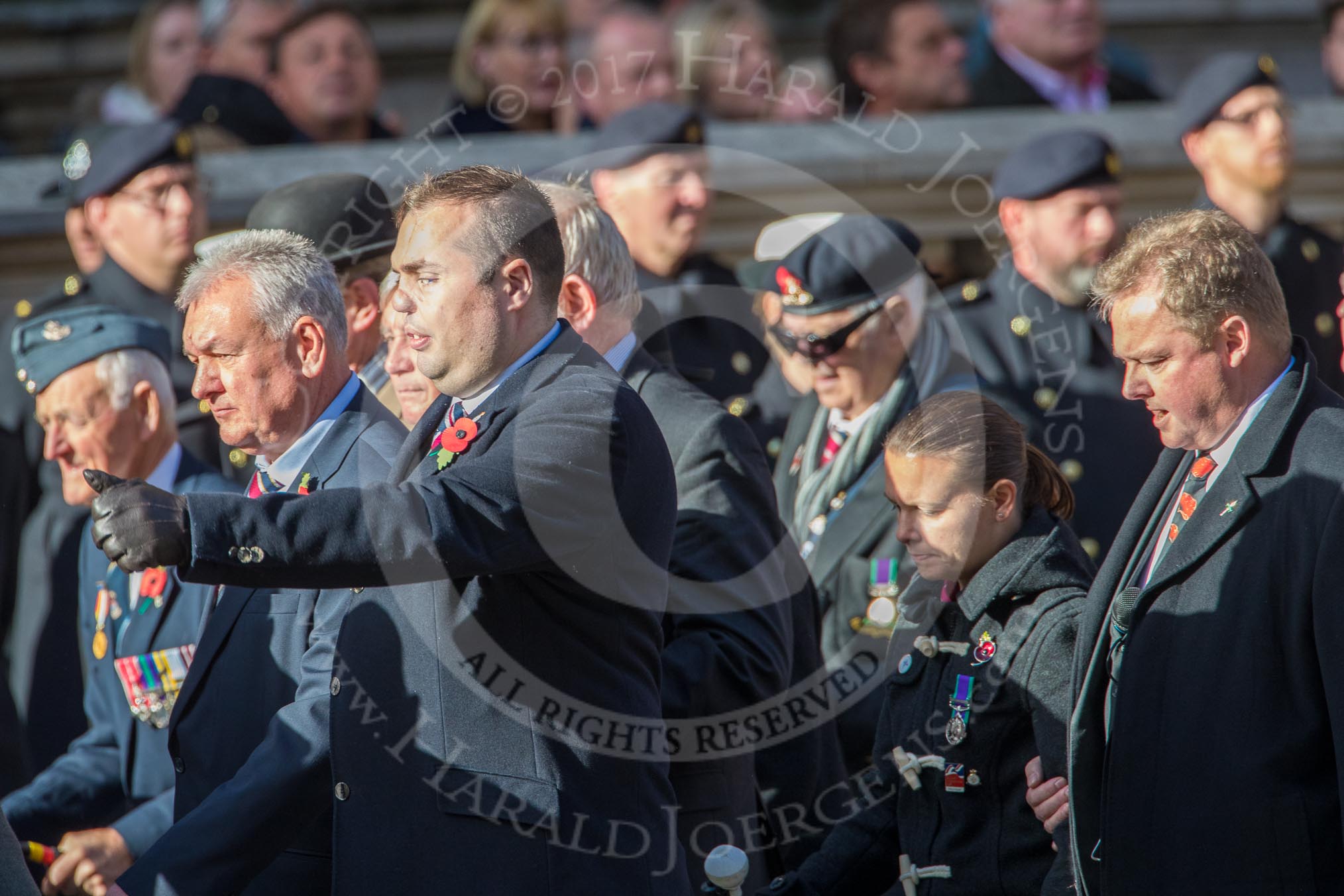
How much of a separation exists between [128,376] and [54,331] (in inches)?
10.4

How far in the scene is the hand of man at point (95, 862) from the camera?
3.80m

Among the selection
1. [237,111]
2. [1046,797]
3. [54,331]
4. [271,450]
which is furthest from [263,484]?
[237,111]

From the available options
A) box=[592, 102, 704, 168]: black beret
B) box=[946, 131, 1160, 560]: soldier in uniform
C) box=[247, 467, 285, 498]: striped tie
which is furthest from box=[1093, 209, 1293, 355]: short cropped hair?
box=[592, 102, 704, 168]: black beret

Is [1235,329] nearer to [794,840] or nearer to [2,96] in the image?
[794,840]

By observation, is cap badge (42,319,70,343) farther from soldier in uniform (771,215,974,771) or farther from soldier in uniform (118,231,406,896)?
soldier in uniform (771,215,974,771)

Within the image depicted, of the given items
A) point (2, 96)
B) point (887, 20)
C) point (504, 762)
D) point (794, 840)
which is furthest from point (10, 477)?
point (2, 96)

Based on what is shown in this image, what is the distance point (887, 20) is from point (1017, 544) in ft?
13.2

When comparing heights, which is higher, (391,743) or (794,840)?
(391,743)

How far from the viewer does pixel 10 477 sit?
5473mm

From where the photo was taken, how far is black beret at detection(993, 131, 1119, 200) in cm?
520

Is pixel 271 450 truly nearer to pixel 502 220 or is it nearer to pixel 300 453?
pixel 300 453

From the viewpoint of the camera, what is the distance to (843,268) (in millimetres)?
4684

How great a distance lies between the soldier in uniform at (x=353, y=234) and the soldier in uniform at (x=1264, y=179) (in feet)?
8.10

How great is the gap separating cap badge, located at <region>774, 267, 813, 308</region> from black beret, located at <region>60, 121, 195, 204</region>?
201 centimetres
